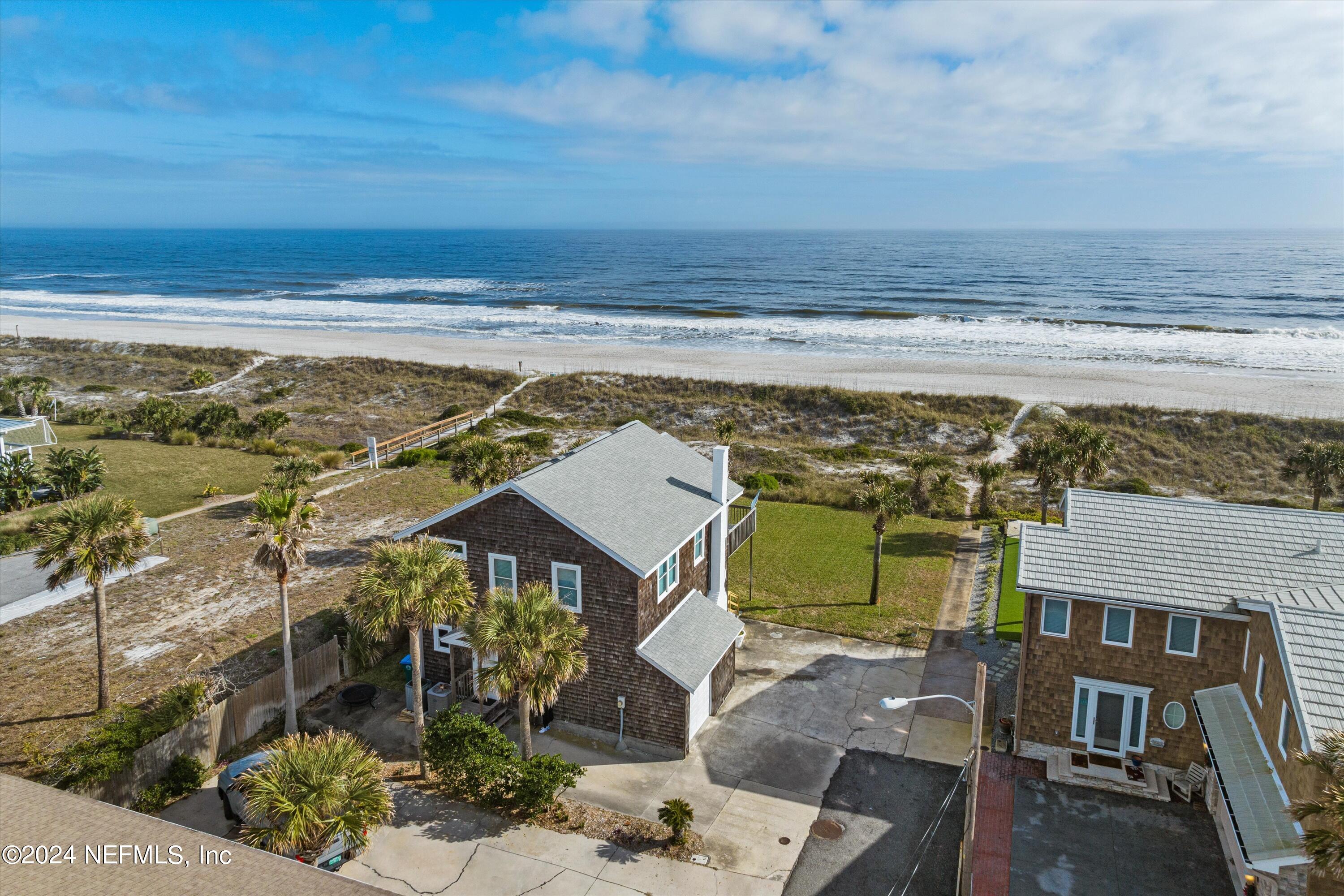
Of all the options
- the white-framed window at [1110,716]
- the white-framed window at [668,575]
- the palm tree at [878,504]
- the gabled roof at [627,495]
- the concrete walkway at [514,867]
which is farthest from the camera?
the palm tree at [878,504]

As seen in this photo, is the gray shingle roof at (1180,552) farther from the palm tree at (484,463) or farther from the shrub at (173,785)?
the shrub at (173,785)

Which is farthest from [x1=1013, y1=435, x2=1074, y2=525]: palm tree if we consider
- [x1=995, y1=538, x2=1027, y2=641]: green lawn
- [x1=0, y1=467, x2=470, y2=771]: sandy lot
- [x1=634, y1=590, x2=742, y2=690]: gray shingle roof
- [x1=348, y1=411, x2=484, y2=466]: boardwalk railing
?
[x1=348, y1=411, x2=484, y2=466]: boardwalk railing

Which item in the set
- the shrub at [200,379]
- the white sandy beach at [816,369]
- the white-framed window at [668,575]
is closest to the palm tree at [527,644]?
the white-framed window at [668,575]

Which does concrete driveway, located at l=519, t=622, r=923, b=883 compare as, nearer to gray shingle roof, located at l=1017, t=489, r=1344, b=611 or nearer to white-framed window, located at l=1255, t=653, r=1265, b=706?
gray shingle roof, located at l=1017, t=489, r=1344, b=611

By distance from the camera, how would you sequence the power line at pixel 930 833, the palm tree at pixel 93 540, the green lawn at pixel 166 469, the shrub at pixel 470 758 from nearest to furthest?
the power line at pixel 930 833
the shrub at pixel 470 758
the palm tree at pixel 93 540
the green lawn at pixel 166 469

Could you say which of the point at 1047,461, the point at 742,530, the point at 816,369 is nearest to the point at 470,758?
the point at 742,530

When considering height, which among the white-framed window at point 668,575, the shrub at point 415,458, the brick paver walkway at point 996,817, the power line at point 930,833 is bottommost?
the brick paver walkway at point 996,817

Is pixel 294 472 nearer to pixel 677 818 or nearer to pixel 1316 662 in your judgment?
pixel 677 818
